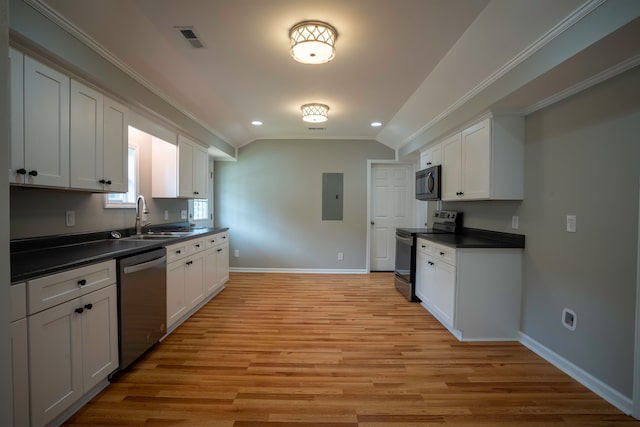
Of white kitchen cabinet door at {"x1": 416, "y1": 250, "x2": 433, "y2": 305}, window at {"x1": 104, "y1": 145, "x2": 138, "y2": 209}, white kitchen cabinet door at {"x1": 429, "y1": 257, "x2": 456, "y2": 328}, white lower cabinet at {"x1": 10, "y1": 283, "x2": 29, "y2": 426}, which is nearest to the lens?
white lower cabinet at {"x1": 10, "y1": 283, "x2": 29, "y2": 426}

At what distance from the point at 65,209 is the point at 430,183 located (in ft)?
12.6

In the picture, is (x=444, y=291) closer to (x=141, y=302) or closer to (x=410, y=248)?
(x=410, y=248)

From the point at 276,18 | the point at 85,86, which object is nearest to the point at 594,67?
the point at 276,18

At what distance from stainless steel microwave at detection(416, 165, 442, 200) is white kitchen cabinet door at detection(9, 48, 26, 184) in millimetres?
3794

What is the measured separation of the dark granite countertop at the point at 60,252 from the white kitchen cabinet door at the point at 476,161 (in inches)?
119

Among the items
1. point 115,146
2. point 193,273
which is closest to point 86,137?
point 115,146

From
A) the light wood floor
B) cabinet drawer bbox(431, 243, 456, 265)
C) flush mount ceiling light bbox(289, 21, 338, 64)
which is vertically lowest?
the light wood floor

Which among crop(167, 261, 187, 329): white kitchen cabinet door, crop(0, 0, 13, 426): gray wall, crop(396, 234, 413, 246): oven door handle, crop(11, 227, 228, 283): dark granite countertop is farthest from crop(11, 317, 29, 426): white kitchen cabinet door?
crop(396, 234, 413, 246): oven door handle

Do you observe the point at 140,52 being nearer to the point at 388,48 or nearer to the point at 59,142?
the point at 59,142

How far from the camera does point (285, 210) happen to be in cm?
532

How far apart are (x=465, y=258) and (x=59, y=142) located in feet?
10.7

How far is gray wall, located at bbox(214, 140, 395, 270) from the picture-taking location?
531cm

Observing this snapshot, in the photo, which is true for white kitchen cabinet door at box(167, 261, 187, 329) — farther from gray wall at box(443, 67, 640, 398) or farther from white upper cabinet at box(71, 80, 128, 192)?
gray wall at box(443, 67, 640, 398)

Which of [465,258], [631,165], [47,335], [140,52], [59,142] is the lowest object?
[47,335]
